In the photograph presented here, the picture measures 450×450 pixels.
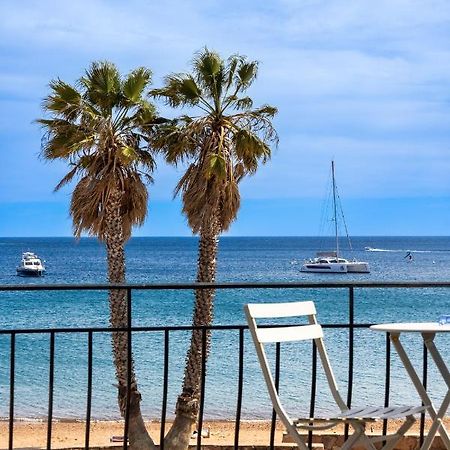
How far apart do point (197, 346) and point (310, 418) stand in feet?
61.5

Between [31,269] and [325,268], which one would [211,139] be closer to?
[31,269]

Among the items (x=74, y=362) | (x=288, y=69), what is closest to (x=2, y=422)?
(x=74, y=362)

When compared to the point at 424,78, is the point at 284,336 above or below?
below

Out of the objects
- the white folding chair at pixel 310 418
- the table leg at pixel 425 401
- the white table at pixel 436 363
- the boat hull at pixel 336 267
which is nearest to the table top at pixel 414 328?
the white table at pixel 436 363

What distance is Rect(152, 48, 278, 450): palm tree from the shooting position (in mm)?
21391

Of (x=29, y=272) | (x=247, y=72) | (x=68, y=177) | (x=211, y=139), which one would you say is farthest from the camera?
(x=29, y=272)

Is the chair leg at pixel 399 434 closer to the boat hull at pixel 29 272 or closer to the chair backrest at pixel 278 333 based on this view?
the chair backrest at pixel 278 333

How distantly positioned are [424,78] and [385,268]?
61.8ft

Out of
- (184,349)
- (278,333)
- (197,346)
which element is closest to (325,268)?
(184,349)

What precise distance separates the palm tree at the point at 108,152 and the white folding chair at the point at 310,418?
16755mm

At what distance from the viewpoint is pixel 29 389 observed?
34.2 metres

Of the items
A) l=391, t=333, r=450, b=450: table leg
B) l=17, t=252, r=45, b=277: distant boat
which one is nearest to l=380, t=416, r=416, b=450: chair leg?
l=391, t=333, r=450, b=450: table leg

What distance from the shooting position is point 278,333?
470 centimetres

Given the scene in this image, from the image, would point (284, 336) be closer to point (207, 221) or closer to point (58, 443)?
point (207, 221)
